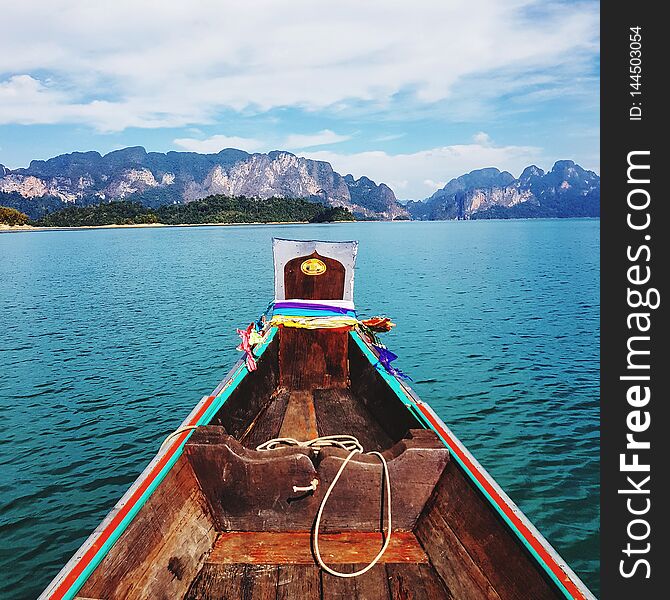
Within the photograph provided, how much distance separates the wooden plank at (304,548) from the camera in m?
4.06

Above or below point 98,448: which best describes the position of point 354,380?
above

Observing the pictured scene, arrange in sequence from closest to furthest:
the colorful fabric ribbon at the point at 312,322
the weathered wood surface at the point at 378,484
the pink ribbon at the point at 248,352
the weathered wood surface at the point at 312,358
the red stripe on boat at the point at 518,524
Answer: the red stripe on boat at the point at 518,524
the weathered wood surface at the point at 378,484
the pink ribbon at the point at 248,352
the colorful fabric ribbon at the point at 312,322
the weathered wood surface at the point at 312,358

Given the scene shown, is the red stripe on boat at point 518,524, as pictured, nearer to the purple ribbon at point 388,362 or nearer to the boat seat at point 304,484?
the boat seat at point 304,484

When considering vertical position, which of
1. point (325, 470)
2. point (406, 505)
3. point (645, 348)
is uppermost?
point (645, 348)

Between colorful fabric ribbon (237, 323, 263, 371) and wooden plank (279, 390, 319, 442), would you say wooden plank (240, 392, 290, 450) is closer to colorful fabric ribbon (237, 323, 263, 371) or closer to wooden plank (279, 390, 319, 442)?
wooden plank (279, 390, 319, 442)

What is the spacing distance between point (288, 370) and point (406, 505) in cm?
474

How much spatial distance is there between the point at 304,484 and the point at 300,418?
330 cm

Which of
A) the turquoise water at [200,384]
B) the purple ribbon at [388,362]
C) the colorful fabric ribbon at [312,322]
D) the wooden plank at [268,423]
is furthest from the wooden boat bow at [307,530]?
the turquoise water at [200,384]

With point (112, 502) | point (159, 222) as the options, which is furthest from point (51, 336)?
point (159, 222)

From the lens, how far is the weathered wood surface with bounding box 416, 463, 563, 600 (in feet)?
11.1

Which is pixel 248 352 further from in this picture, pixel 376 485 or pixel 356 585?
pixel 356 585

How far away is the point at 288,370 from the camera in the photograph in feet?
29.1

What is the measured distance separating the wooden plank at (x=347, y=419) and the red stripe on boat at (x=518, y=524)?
1.88 metres

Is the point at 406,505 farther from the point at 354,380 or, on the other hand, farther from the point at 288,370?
the point at 288,370
